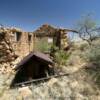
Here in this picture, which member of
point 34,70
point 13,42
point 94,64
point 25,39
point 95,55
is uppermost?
point 25,39

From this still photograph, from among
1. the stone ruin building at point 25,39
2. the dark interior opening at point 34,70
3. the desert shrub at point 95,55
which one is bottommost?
the dark interior opening at point 34,70

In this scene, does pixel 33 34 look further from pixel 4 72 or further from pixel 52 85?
pixel 52 85

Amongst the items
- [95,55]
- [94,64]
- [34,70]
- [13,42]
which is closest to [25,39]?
[13,42]

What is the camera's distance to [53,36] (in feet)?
77.0

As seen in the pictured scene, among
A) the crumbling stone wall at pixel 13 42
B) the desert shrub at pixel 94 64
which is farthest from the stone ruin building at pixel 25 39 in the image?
the desert shrub at pixel 94 64

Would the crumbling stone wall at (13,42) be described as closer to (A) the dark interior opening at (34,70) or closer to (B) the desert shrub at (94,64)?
(A) the dark interior opening at (34,70)

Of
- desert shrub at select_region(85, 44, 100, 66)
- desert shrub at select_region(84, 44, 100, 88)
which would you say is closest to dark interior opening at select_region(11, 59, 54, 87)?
desert shrub at select_region(84, 44, 100, 88)

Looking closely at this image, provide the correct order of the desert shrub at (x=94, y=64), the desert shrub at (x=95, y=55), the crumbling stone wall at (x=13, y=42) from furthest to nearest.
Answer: the crumbling stone wall at (x=13, y=42)
the desert shrub at (x=95, y=55)
the desert shrub at (x=94, y=64)

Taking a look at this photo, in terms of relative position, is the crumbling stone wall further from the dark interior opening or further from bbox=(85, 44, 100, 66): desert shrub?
bbox=(85, 44, 100, 66): desert shrub

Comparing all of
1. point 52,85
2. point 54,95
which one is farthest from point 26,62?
point 54,95

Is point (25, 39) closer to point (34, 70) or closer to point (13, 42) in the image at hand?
point (13, 42)

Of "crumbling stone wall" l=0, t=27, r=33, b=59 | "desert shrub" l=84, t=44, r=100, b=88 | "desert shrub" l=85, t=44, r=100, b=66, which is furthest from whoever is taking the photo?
"crumbling stone wall" l=0, t=27, r=33, b=59

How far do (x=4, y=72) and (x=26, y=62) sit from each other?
2.28 metres

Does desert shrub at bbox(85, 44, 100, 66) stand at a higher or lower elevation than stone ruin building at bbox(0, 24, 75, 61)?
lower
